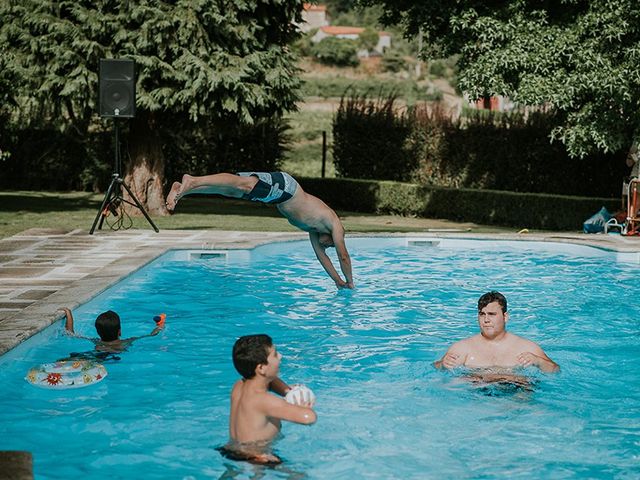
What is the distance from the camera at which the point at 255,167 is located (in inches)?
992

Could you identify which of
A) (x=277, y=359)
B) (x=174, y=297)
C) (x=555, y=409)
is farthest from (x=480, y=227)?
(x=277, y=359)

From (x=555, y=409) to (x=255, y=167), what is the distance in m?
19.1

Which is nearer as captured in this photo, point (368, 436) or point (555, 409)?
point (368, 436)

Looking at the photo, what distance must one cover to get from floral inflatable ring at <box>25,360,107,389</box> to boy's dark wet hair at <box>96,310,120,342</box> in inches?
28.3

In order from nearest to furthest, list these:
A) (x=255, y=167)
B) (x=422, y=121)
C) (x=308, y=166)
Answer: (x=422, y=121) → (x=255, y=167) → (x=308, y=166)

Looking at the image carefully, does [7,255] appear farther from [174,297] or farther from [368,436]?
[368,436]

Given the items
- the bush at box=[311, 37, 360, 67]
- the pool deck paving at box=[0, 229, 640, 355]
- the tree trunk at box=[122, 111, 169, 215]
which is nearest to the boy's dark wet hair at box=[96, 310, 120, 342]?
the pool deck paving at box=[0, 229, 640, 355]

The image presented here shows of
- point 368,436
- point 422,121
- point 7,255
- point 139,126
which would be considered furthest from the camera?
point 422,121

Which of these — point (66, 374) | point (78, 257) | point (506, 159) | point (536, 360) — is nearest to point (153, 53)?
point (78, 257)

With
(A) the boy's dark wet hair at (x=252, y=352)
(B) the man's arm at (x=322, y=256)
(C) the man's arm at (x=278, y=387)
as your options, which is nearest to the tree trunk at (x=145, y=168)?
(B) the man's arm at (x=322, y=256)

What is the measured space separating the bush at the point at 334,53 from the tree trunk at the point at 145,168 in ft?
195

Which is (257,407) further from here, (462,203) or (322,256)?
(462,203)

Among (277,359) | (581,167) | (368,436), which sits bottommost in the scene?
(368,436)

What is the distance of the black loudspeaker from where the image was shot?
14914 mm
